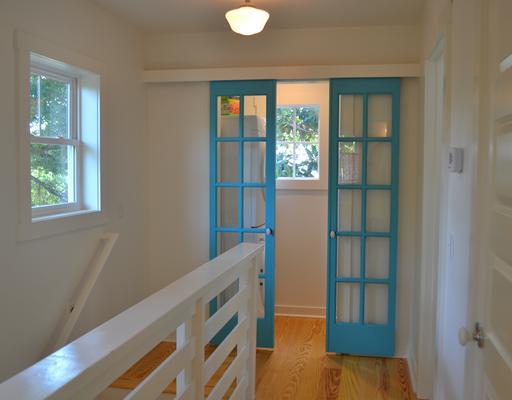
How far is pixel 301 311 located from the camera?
4.82 metres

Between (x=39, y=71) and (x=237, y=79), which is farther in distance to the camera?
(x=237, y=79)

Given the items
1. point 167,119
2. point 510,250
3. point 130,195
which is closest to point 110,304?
point 130,195

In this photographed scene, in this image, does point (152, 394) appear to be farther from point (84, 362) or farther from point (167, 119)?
point (167, 119)

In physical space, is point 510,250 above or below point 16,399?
above

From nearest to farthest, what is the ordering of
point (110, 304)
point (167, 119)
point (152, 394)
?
point (152, 394), point (110, 304), point (167, 119)

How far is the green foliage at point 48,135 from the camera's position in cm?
278

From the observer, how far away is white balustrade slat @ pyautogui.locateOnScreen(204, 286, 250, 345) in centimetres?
190

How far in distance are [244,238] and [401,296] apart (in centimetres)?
129

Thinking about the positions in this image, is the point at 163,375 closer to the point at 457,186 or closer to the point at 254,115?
the point at 457,186

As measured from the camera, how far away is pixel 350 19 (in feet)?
11.4

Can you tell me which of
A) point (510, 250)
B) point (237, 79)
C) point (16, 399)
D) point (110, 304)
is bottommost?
point (110, 304)

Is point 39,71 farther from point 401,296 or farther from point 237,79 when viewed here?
point 401,296

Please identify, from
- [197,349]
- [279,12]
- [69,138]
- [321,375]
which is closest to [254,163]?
[279,12]

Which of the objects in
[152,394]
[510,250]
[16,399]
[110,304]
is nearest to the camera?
[16,399]
